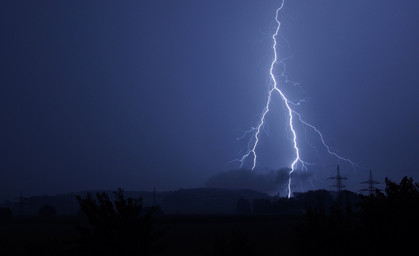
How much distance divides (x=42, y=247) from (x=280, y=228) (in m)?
31.4

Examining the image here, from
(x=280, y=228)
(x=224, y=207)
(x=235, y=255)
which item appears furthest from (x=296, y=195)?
(x=235, y=255)

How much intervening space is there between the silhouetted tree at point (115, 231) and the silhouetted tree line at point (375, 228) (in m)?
4.86

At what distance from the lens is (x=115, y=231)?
32.9 ft

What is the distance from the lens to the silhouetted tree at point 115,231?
966 centimetres

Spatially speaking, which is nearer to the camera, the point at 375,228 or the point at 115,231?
the point at 115,231

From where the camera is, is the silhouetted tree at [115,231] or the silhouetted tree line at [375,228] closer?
the silhouetted tree at [115,231]

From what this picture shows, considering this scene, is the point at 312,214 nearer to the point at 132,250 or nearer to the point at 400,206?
the point at 400,206

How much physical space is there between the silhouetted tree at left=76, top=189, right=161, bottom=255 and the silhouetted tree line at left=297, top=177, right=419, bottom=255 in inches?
192

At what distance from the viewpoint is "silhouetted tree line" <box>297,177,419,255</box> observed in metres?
10.5

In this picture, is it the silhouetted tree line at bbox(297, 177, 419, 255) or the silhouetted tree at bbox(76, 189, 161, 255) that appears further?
the silhouetted tree line at bbox(297, 177, 419, 255)

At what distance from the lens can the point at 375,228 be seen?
1124 centimetres

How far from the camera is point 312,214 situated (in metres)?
13.1

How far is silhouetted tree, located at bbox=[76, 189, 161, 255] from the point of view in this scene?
31.7ft

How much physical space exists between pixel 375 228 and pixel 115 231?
269 inches
